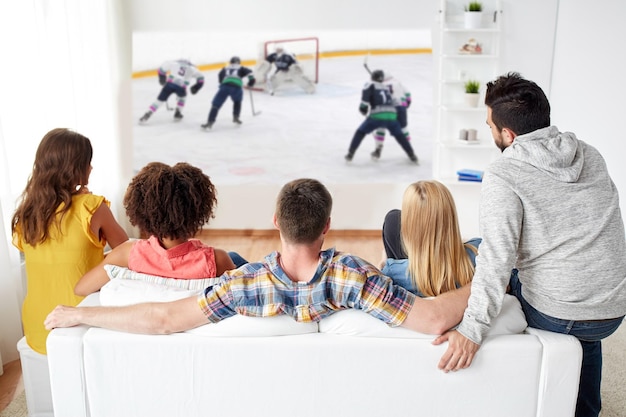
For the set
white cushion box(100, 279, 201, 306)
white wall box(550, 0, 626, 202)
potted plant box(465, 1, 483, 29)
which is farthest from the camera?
potted plant box(465, 1, 483, 29)

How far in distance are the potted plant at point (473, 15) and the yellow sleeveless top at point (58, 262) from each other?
341 centimetres

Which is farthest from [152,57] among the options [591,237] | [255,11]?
[591,237]

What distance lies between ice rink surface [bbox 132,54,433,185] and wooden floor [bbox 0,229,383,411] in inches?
16.9

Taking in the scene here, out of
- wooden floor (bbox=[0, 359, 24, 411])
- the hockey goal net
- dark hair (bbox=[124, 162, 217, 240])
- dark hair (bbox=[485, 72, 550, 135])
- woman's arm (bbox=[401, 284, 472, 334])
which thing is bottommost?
wooden floor (bbox=[0, 359, 24, 411])

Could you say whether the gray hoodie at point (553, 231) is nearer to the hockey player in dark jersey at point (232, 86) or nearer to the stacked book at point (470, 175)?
the stacked book at point (470, 175)

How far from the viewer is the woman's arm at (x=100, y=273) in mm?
2121

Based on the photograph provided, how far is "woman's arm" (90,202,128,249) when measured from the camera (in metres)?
2.36

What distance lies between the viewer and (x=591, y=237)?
1.75 metres

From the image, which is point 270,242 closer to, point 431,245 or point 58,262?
point 58,262

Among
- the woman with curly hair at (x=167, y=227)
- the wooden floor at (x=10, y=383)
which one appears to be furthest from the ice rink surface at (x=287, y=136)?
the woman with curly hair at (x=167, y=227)

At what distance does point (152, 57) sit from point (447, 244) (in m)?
3.77

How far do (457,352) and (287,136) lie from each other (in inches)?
144

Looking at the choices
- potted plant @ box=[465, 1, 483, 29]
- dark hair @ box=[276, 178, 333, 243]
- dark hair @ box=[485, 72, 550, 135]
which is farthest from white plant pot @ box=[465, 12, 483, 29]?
dark hair @ box=[276, 178, 333, 243]

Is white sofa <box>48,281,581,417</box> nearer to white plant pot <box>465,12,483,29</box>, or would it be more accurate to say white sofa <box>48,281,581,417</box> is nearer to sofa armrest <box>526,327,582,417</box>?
sofa armrest <box>526,327,582,417</box>
